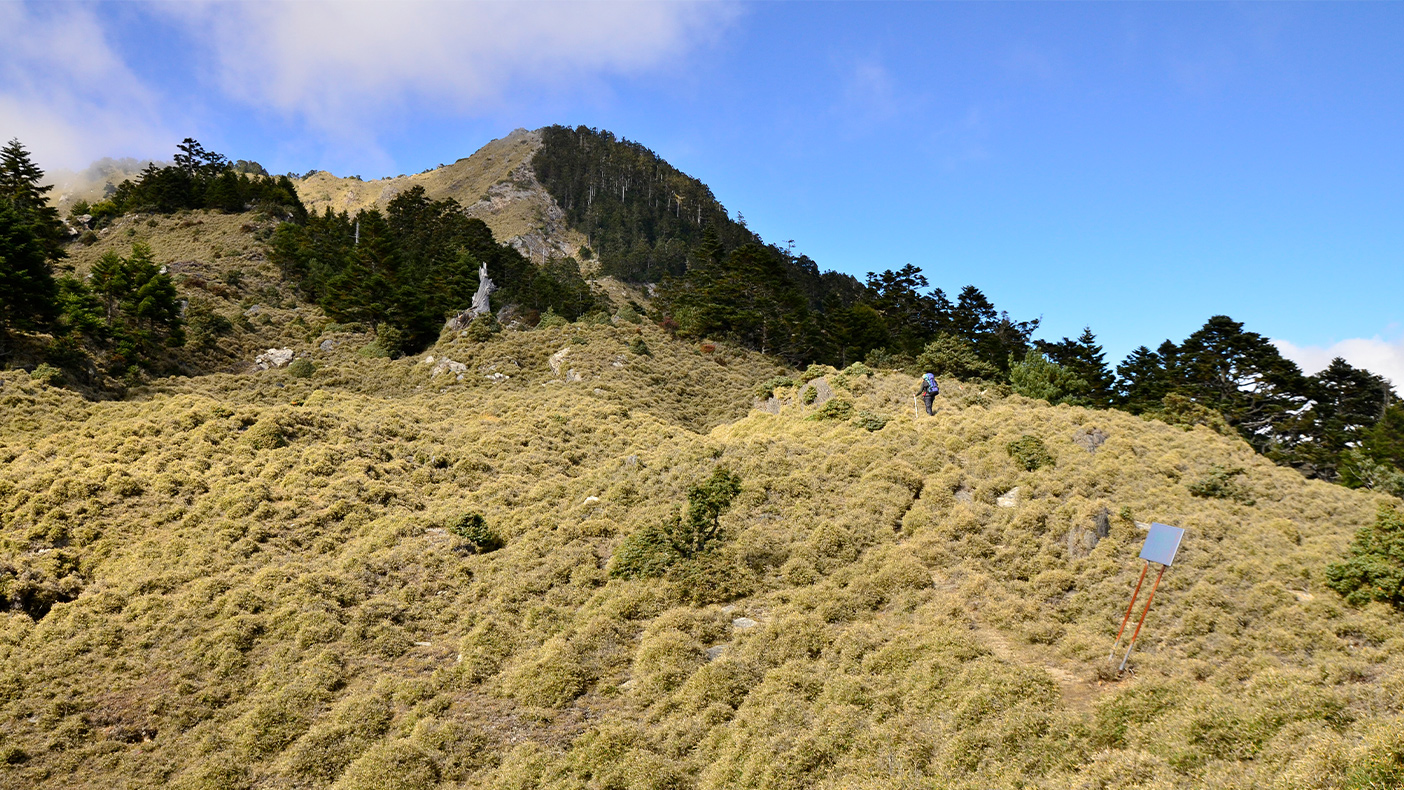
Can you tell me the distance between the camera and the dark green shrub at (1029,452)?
19688 mm

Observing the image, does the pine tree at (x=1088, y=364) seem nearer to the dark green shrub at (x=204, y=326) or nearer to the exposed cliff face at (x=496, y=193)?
the dark green shrub at (x=204, y=326)

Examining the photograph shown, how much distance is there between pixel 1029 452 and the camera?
1997cm

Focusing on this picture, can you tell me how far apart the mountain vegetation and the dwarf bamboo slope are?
86 millimetres

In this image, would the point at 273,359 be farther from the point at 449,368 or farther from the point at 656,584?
the point at 656,584

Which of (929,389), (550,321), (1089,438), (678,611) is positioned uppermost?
(929,389)

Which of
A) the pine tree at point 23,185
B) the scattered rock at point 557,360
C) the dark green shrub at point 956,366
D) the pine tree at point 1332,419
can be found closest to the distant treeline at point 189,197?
the pine tree at point 23,185

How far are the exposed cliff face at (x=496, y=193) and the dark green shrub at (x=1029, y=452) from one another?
3373 inches

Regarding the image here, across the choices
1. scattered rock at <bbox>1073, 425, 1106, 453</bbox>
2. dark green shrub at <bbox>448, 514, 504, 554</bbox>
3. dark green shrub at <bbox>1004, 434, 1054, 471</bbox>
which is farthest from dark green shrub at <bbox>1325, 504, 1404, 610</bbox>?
dark green shrub at <bbox>448, 514, 504, 554</bbox>

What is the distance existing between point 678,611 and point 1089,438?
1538cm

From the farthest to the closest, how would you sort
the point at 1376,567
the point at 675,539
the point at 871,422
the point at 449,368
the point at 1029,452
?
the point at 449,368
the point at 871,422
the point at 1029,452
the point at 675,539
the point at 1376,567

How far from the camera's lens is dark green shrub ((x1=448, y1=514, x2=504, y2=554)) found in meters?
19.9

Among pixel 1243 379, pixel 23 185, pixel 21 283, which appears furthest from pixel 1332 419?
pixel 23 185

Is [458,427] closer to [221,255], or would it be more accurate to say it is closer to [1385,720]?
[1385,720]

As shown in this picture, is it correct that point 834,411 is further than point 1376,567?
Answer: Yes
